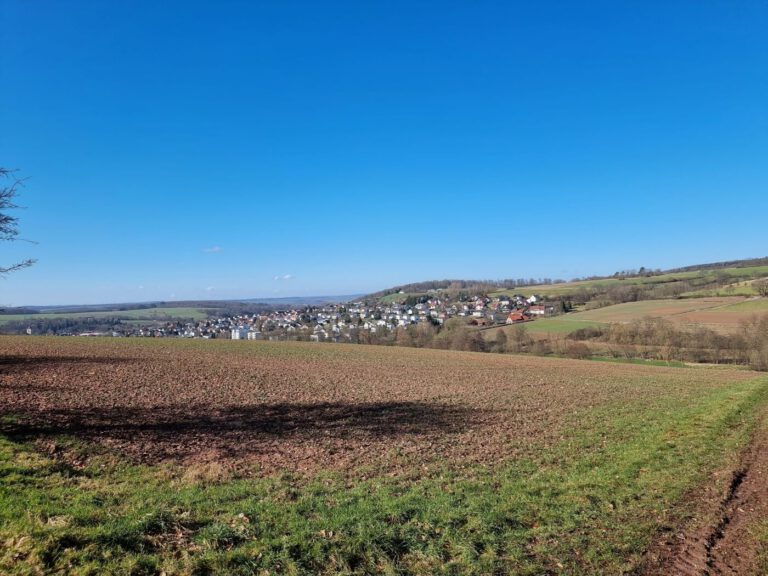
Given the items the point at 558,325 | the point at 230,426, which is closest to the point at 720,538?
the point at 230,426

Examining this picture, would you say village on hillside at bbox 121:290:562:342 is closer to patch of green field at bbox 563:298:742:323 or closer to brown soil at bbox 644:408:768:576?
patch of green field at bbox 563:298:742:323

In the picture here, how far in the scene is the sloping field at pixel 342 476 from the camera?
216 inches

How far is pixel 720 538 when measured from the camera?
6102 millimetres

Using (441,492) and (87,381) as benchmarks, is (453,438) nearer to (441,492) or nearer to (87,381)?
(441,492)

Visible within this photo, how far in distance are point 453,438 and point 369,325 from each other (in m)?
75.1

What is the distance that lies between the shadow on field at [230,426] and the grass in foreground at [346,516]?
1.38 m

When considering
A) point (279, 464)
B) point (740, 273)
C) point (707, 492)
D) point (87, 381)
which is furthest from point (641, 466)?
point (740, 273)

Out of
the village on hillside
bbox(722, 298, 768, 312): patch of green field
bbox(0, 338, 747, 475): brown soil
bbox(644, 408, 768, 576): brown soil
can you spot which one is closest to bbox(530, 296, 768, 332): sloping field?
bbox(722, 298, 768, 312): patch of green field

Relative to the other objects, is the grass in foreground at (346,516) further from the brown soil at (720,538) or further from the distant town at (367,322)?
the distant town at (367,322)

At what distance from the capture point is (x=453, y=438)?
12594 mm

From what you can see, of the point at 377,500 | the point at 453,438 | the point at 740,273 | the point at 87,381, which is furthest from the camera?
the point at 740,273

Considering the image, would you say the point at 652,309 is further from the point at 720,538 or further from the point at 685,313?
the point at 720,538

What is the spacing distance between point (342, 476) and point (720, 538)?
6211 mm

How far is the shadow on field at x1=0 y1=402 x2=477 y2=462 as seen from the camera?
1110 cm
